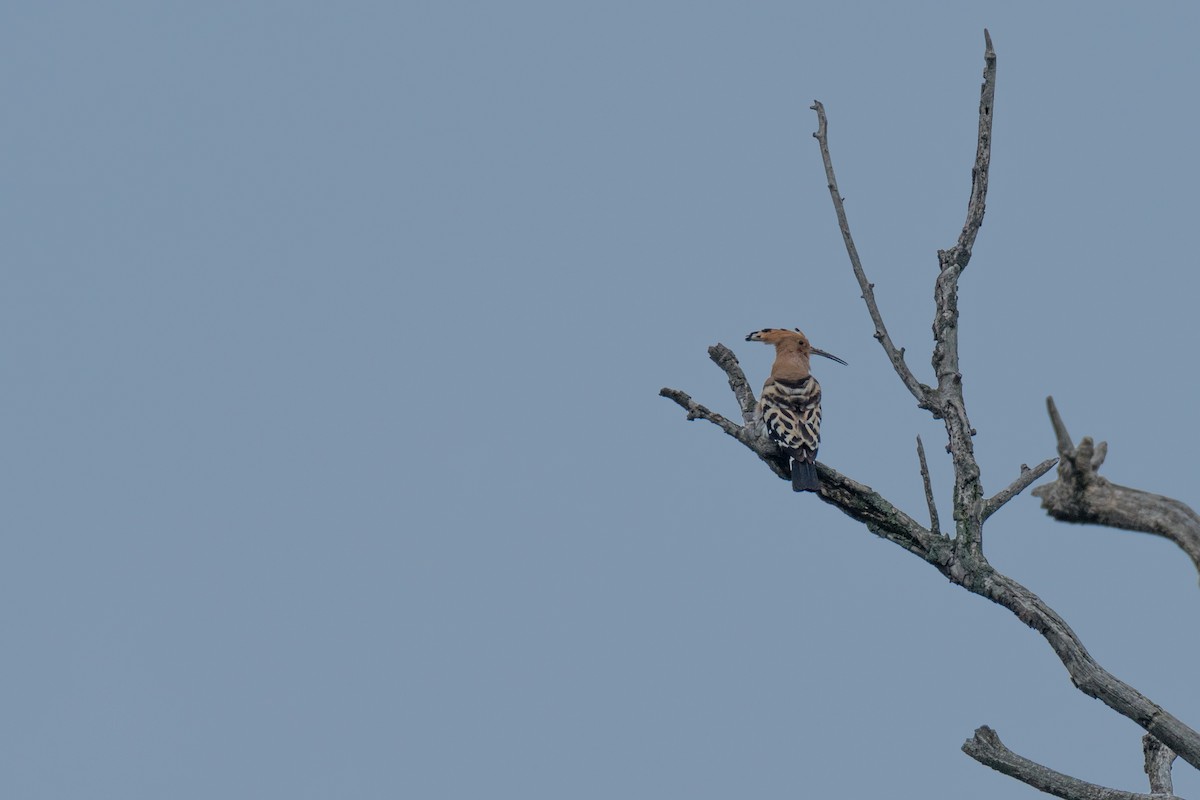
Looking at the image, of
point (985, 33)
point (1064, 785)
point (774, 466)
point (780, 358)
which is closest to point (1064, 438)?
point (1064, 785)

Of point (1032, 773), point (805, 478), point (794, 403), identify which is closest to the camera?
point (1032, 773)

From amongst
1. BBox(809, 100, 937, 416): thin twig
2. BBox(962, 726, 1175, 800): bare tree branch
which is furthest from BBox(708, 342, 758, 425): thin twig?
BBox(962, 726, 1175, 800): bare tree branch

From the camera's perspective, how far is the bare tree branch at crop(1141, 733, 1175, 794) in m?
6.46

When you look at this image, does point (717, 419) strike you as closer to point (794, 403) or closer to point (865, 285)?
point (865, 285)

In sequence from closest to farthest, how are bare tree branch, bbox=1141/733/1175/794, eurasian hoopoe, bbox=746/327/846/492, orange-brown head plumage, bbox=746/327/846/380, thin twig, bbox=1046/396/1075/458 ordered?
thin twig, bbox=1046/396/1075/458, bare tree branch, bbox=1141/733/1175/794, eurasian hoopoe, bbox=746/327/846/492, orange-brown head plumage, bbox=746/327/846/380

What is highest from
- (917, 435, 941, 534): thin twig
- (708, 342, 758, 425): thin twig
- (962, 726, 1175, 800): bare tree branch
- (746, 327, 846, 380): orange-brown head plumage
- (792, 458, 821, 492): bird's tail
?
(746, 327, 846, 380): orange-brown head plumage

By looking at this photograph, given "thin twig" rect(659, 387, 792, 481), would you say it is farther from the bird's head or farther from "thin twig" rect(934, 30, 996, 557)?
the bird's head

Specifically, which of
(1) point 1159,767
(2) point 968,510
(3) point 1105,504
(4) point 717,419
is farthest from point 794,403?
(3) point 1105,504

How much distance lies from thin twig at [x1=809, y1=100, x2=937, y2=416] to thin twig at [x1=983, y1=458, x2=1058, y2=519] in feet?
1.59

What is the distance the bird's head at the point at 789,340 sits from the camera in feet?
38.2

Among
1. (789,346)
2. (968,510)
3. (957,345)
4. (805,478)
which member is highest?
(789,346)

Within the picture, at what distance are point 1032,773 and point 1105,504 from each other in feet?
6.05

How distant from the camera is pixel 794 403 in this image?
9492 millimetres

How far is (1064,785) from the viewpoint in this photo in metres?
6.19
